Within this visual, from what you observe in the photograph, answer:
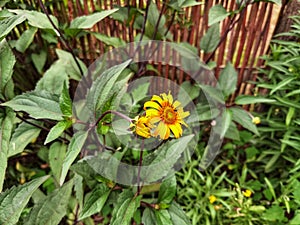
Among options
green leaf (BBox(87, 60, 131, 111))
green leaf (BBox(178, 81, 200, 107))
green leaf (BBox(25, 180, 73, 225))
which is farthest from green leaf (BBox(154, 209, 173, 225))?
green leaf (BBox(178, 81, 200, 107))

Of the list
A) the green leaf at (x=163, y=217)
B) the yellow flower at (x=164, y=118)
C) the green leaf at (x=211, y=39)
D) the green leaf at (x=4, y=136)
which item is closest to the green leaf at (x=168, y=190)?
the green leaf at (x=163, y=217)

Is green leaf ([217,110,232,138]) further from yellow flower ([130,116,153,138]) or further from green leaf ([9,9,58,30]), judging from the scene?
green leaf ([9,9,58,30])

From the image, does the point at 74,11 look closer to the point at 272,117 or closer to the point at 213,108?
Result: the point at 213,108

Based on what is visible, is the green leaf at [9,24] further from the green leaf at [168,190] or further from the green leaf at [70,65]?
the green leaf at [168,190]

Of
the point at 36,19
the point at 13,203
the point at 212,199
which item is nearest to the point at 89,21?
the point at 36,19

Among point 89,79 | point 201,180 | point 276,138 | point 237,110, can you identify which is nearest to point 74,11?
point 89,79

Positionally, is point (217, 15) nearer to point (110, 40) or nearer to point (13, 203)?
point (110, 40)
